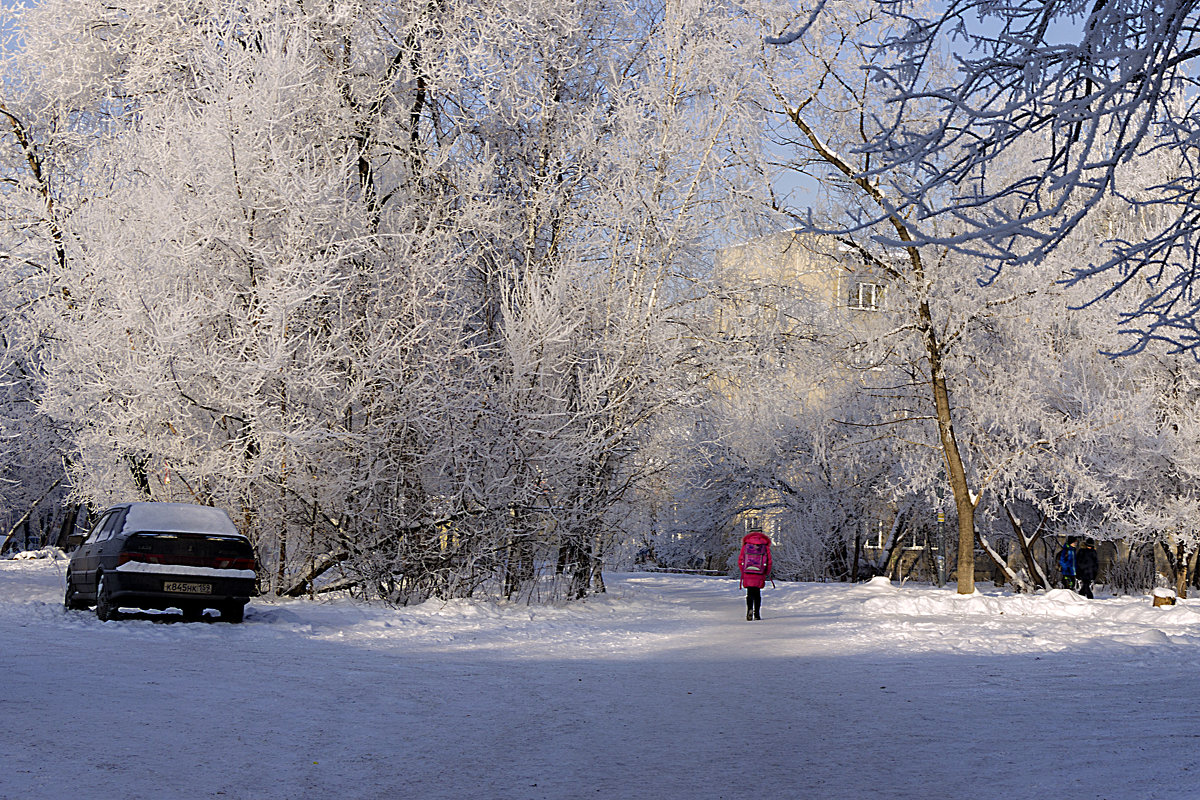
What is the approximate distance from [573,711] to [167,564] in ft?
26.5

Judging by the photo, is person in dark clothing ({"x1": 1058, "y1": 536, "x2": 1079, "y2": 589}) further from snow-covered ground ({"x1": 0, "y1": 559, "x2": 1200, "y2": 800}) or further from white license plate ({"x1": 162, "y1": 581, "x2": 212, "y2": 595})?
white license plate ({"x1": 162, "y1": 581, "x2": 212, "y2": 595})

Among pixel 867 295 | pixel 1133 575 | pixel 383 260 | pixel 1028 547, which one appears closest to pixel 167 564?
pixel 383 260

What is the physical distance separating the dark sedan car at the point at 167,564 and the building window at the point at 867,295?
16627 millimetres

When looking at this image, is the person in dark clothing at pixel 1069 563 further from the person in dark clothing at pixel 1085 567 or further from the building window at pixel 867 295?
the building window at pixel 867 295

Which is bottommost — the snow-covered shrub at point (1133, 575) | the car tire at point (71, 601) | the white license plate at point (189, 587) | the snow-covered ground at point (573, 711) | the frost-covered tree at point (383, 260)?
the snow-covered ground at point (573, 711)

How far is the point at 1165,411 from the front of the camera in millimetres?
29469

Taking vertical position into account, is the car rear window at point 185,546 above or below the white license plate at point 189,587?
above

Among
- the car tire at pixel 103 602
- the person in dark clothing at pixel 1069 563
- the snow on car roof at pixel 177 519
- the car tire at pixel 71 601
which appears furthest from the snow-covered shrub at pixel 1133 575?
the car tire at pixel 103 602

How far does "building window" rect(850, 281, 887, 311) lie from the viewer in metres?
27.4

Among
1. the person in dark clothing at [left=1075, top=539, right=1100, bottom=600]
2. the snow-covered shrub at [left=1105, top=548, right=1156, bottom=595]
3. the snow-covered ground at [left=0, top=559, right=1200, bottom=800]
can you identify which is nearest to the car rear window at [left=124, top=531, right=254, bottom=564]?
the snow-covered ground at [left=0, top=559, right=1200, bottom=800]

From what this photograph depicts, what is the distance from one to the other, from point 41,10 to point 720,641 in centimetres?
2026

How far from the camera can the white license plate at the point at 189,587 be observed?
14.9 meters

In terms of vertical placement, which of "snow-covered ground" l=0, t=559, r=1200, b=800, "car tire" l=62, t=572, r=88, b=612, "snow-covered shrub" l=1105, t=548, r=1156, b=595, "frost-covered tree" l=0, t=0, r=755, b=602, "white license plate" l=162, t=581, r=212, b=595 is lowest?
"snow-covered ground" l=0, t=559, r=1200, b=800

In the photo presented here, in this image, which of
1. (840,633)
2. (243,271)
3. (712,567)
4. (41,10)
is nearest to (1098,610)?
(840,633)
